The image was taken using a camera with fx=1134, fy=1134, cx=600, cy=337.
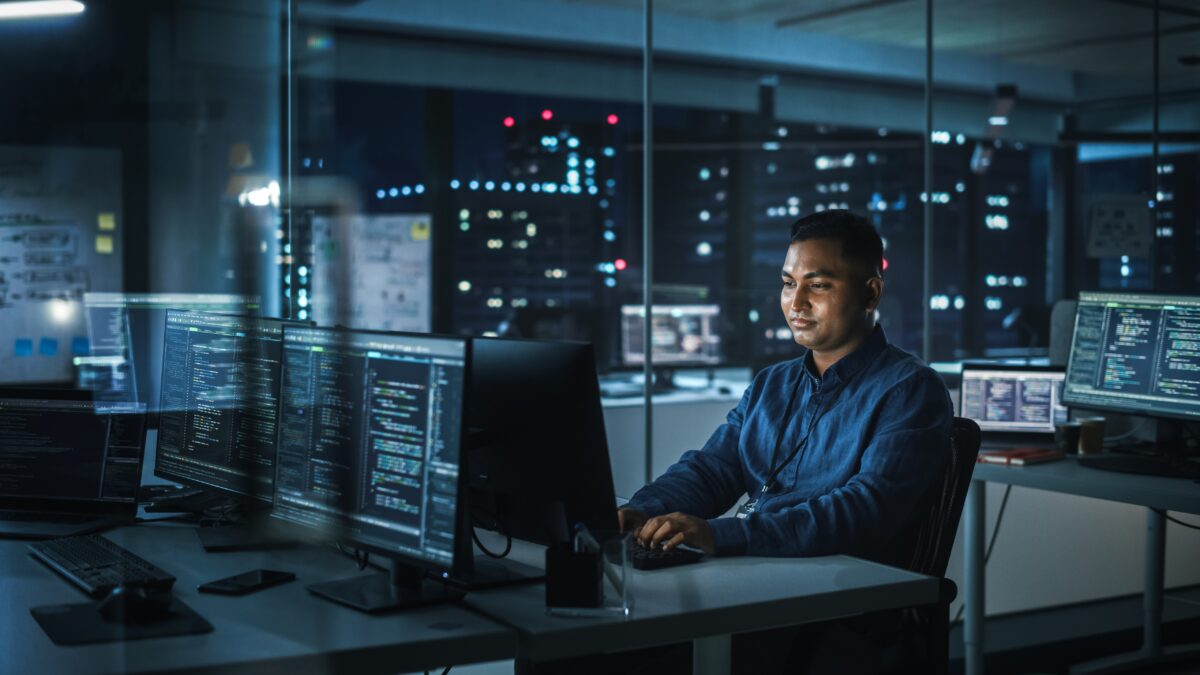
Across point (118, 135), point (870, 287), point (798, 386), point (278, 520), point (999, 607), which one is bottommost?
point (999, 607)

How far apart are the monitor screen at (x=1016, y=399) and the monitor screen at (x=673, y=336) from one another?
2.07 metres

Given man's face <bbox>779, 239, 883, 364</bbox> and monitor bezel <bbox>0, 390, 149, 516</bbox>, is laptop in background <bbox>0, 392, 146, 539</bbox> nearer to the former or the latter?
monitor bezel <bbox>0, 390, 149, 516</bbox>

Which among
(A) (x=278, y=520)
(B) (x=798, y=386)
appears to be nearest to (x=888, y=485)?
(B) (x=798, y=386)

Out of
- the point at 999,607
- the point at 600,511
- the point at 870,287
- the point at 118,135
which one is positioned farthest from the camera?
the point at 118,135

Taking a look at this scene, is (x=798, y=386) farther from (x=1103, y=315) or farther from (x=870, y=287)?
(x=1103, y=315)

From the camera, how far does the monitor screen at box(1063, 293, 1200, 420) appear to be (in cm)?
329

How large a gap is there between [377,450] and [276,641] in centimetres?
31

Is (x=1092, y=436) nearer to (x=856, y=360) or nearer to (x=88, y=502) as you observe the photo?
(x=856, y=360)

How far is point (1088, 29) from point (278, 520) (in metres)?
5.20

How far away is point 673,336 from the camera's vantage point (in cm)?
563

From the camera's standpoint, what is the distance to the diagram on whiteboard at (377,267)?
18.6ft

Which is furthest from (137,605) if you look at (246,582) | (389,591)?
(389,591)

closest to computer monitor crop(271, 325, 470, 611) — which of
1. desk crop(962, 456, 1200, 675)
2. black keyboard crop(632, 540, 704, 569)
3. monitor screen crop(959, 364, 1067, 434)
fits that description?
black keyboard crop(632, 540, 704, 569)

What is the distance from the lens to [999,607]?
4449mm
